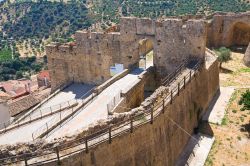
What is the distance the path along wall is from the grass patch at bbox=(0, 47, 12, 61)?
79.0 m

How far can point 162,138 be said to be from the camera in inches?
872

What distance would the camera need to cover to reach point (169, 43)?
3084cm

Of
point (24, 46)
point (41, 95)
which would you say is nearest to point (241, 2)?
point (24, 46)

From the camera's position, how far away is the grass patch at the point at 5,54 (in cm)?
9956

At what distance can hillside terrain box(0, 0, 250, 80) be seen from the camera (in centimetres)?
9662

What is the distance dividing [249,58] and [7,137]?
27.1 m

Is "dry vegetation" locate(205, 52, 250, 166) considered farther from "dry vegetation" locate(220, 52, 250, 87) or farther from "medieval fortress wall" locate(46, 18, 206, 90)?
"medieval fortress wall" locate(46, 18, 206, 90)

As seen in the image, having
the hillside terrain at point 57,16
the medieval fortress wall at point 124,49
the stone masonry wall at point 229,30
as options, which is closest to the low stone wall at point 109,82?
the medieval fortress wall at point 124,49

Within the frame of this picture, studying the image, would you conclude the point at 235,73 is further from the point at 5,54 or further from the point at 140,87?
the point at 5,54

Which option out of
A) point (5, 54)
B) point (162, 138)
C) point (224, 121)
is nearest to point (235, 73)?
point (224, 121)

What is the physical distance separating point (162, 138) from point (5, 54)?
9065cm

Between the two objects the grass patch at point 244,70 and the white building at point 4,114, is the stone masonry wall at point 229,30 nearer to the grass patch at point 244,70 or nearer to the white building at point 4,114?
the grass patch at point 244,70

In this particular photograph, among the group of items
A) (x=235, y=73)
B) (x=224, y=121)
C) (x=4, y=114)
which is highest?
(x=235, y=73)

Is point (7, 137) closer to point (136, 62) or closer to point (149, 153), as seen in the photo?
point (149, 153)
